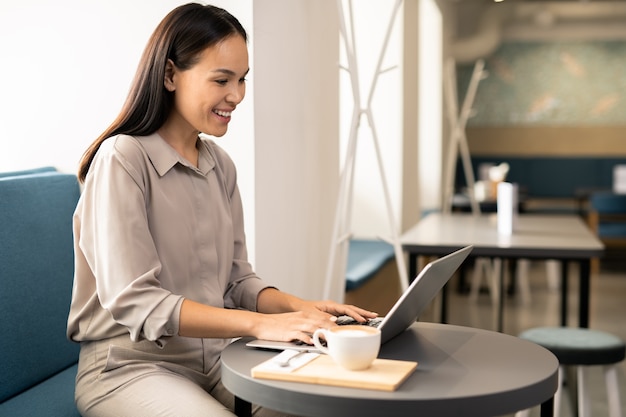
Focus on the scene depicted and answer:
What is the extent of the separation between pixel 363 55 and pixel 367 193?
95 centimetres

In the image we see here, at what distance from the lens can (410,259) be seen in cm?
388

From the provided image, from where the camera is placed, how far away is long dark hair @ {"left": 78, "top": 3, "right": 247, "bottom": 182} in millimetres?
1932

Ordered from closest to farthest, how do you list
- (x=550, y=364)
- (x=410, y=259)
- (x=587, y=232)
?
(x=550, y=364) → (x=410, y=259) → (x=587, y=232)

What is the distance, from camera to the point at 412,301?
1647mm

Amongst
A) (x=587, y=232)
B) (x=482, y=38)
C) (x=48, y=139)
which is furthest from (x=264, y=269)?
(x=482, y=38)

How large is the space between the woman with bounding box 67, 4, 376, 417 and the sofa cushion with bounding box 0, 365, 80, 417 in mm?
289

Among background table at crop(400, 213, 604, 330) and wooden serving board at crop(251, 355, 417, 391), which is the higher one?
wooden serving board at crop(251, 355, 417, 391)

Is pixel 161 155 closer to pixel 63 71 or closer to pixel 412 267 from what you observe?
pixel 63 71

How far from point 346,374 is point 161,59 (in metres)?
0.92

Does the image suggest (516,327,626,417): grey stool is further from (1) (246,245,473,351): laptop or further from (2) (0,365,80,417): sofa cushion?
(2) (0,365,80,417): sofa cushion

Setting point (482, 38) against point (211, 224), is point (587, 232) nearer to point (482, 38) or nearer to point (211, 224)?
point (211, 224)

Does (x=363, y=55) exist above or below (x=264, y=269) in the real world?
above

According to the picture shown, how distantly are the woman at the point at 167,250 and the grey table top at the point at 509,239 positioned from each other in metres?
1.66

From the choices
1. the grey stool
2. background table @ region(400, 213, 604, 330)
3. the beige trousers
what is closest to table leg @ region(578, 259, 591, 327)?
background table @ region(400, 213, 604, 330)
